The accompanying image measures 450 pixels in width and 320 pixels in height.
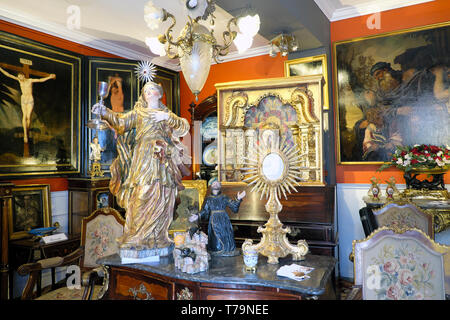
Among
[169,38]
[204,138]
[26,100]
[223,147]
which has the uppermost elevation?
[169,38]

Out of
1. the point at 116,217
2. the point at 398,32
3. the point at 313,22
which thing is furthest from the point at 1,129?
the point at 398,32

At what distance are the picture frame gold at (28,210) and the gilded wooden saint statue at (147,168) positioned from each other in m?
2.74

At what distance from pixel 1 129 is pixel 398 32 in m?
6.06

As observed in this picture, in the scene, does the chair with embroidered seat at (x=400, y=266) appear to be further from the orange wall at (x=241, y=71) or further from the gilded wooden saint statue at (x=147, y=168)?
the orange wall at (x=241, y=71)

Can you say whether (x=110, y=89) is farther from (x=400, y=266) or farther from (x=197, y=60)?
(x=400, y=266)


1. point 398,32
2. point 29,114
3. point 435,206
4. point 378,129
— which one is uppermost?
point 398,32

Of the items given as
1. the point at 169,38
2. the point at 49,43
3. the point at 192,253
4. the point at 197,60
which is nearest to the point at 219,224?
the point at 192,253

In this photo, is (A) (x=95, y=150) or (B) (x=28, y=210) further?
(A) (x=95, y=150)

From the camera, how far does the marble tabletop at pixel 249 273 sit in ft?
6.23

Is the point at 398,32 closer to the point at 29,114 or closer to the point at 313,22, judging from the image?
the point at 313,22

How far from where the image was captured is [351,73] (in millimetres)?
4996

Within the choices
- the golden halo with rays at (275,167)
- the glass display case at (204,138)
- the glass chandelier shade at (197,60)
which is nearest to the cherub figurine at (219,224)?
the golden halo with rays at (275,167)

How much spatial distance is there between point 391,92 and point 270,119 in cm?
189

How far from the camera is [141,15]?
5.11 metres
